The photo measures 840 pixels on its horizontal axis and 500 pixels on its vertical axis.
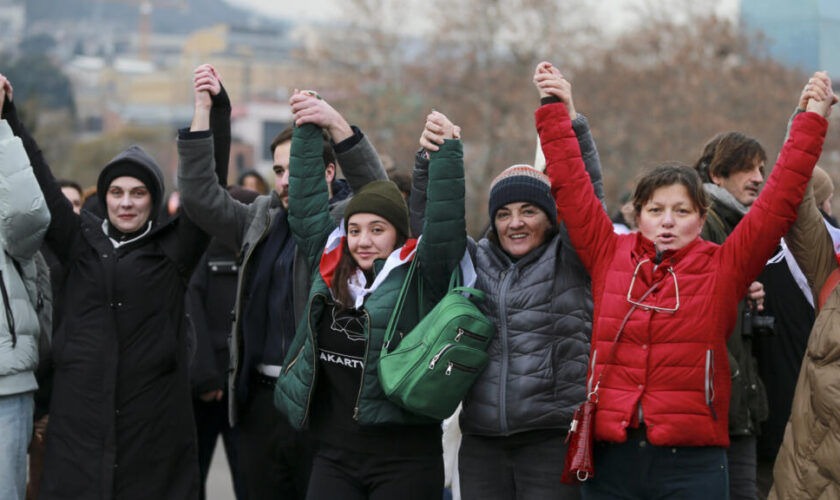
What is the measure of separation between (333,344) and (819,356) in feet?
6.39

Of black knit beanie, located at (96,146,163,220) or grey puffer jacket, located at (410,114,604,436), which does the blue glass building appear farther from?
black knit beanie, located at (96,146,163,220)

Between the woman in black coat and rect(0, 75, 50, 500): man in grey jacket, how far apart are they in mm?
123

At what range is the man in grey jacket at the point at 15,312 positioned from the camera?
197 inches

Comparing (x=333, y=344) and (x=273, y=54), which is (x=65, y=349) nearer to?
(x=333, y=344)

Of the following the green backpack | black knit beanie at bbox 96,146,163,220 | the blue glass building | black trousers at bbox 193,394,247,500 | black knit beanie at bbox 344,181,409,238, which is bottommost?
black trousers at bbox 193,394,247,500

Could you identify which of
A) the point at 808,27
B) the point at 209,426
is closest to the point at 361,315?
the point at 209,426

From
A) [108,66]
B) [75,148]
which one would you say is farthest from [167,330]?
[108,66]

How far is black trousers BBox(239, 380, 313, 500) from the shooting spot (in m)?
5.42

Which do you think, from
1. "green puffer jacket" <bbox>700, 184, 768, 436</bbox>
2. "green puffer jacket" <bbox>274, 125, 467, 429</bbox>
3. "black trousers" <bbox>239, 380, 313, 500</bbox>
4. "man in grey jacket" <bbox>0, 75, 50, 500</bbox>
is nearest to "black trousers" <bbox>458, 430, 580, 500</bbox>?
"green puffer jacket" <bbox>274, 125, 467, 429</bbox>

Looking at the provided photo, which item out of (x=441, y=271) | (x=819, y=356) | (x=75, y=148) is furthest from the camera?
(x=75, y=148)

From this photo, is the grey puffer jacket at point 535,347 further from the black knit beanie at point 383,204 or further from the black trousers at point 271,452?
the black trousers at point 271,452

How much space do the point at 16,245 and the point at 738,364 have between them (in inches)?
131

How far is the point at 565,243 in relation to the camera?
4688 millimetres

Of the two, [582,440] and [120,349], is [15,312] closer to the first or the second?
[120,349]
